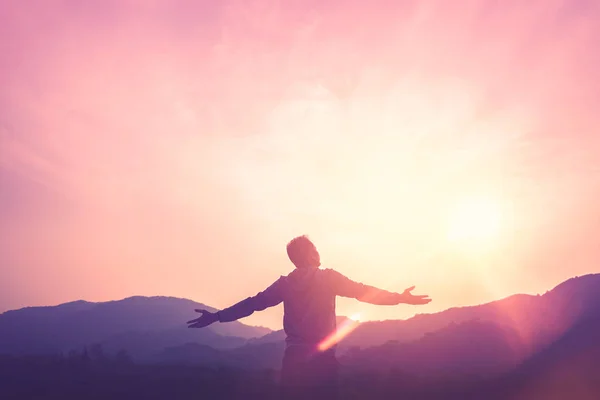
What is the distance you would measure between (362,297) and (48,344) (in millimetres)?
209845

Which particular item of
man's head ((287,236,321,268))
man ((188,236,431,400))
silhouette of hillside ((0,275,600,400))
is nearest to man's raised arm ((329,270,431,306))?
man ((188,236,431,400))

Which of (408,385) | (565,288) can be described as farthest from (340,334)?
(565,288)

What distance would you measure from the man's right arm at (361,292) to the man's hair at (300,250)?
1.27 feet

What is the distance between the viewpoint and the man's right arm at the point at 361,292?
17.5ft

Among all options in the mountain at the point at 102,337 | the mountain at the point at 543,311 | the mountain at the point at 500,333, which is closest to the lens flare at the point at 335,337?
the mountain at the point at 500,333

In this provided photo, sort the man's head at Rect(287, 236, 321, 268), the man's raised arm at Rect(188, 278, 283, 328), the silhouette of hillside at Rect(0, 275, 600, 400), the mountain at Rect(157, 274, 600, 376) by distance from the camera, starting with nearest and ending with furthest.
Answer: the silhouette of hillside at Rect(0, 275, 600, 400) → the man's head at Rect(287, 236, 321, 268) → the man's raised arm at Rect(188, 278, 283, 328) → the mountain at Rect(157, 274, 600, 376)

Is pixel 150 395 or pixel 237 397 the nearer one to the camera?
pixel 237 397

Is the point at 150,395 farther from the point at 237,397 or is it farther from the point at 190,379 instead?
the point at 237,397

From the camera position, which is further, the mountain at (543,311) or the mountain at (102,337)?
the mountain at (102,337)

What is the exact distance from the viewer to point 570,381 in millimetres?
4340

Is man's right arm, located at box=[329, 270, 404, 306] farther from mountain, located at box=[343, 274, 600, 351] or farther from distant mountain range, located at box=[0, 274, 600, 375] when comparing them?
mountain, located at box=[343, 274, 600, 351]

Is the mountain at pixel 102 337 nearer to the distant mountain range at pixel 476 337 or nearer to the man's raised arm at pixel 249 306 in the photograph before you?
the distant mountain range at pixel 476 337

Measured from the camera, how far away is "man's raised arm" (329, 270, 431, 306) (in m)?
5.32

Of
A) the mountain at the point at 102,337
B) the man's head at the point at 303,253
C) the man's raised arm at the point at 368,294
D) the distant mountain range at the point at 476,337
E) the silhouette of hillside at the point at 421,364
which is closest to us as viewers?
the silhouette of hillside at the point at 421,364
